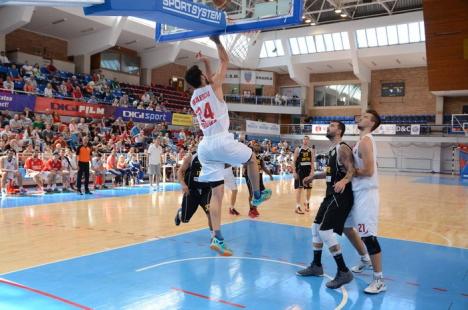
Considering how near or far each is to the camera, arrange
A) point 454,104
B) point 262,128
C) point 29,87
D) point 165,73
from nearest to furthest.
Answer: point 29,87
point 454,104
point 262,128
point 165,73

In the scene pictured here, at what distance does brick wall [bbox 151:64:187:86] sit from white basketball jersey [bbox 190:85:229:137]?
2642 cm

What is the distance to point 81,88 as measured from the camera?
70.5ft

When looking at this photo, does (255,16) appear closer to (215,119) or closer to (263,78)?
(215,119)

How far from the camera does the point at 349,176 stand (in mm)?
4172

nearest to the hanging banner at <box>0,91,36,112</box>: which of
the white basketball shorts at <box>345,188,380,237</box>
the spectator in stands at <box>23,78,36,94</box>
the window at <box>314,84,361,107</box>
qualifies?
the spectator in stands at <box>23,78,36,94</box>

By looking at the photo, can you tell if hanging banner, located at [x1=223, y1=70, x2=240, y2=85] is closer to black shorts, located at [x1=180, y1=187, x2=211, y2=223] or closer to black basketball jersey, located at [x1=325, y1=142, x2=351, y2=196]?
black shorts, located at [x1=180, y1=187, x2=211, y2=223]

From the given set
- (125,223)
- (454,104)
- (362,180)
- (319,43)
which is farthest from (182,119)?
(362,180)

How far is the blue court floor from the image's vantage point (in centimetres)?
371

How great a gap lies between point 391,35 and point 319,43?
521 centimetres

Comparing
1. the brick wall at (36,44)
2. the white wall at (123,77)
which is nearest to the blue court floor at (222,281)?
the brick wall at (36,44)

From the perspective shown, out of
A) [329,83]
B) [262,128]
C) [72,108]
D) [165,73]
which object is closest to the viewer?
[72,108]

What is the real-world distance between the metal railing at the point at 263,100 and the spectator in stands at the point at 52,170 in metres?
21.0

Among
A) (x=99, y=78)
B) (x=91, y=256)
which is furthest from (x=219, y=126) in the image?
(x=99, y=78)

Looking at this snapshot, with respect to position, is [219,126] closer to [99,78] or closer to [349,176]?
[349,176]
